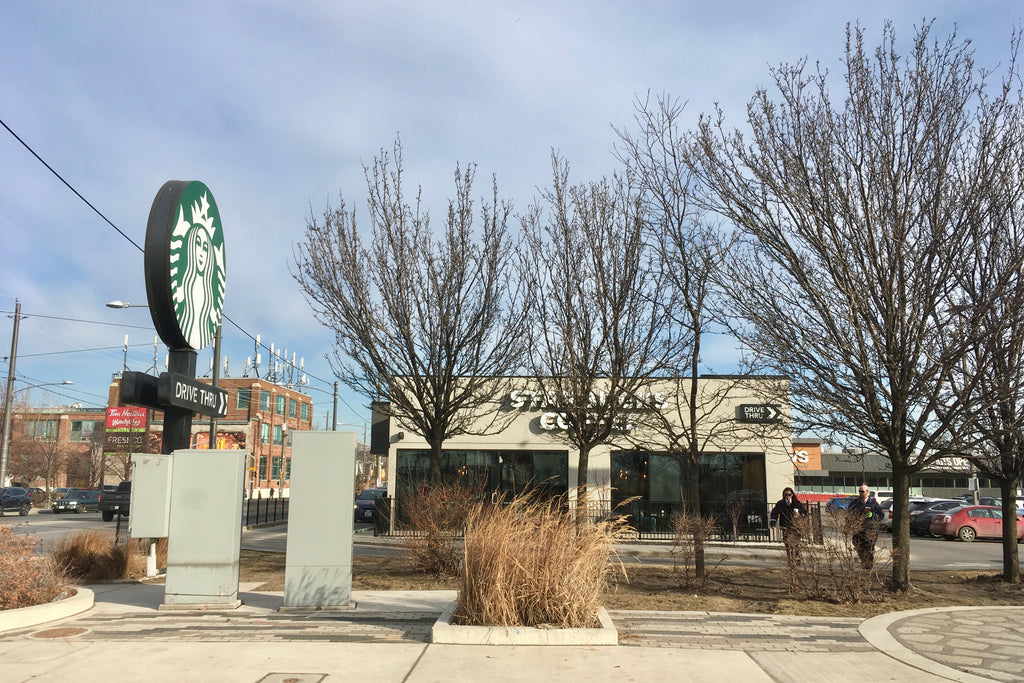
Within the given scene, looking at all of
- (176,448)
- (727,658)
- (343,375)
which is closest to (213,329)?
(176,448)

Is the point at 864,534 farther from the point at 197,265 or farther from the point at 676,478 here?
the point at 676,478

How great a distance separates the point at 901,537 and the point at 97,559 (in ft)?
39.3

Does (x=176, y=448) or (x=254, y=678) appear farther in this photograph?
(x=176, y=448)

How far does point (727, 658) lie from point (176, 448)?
25.6 feet

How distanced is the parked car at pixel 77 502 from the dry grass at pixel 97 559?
91.4 ft

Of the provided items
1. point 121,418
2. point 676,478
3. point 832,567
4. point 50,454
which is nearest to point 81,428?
point 121,418

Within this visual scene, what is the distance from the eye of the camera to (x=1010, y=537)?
12.1 meters

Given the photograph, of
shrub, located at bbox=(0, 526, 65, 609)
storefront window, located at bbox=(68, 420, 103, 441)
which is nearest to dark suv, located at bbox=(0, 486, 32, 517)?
shrub, located at bbox=(0, 526, 65, 609)

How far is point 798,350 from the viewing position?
33.3ft

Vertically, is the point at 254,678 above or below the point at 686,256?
below

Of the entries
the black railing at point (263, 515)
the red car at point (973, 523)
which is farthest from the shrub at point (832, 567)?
the red car at point (973, 523)

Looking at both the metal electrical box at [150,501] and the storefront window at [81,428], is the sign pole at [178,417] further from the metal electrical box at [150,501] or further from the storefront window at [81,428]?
the storefront window at [81,428]

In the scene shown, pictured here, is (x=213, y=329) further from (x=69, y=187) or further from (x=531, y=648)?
(x=531, y=648)

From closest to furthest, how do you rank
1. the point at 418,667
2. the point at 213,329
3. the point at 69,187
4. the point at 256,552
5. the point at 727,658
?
the point at 418,667 → the point at 727,658 → the point at 213,329 → the point at 69,187 → the point at 256,552
